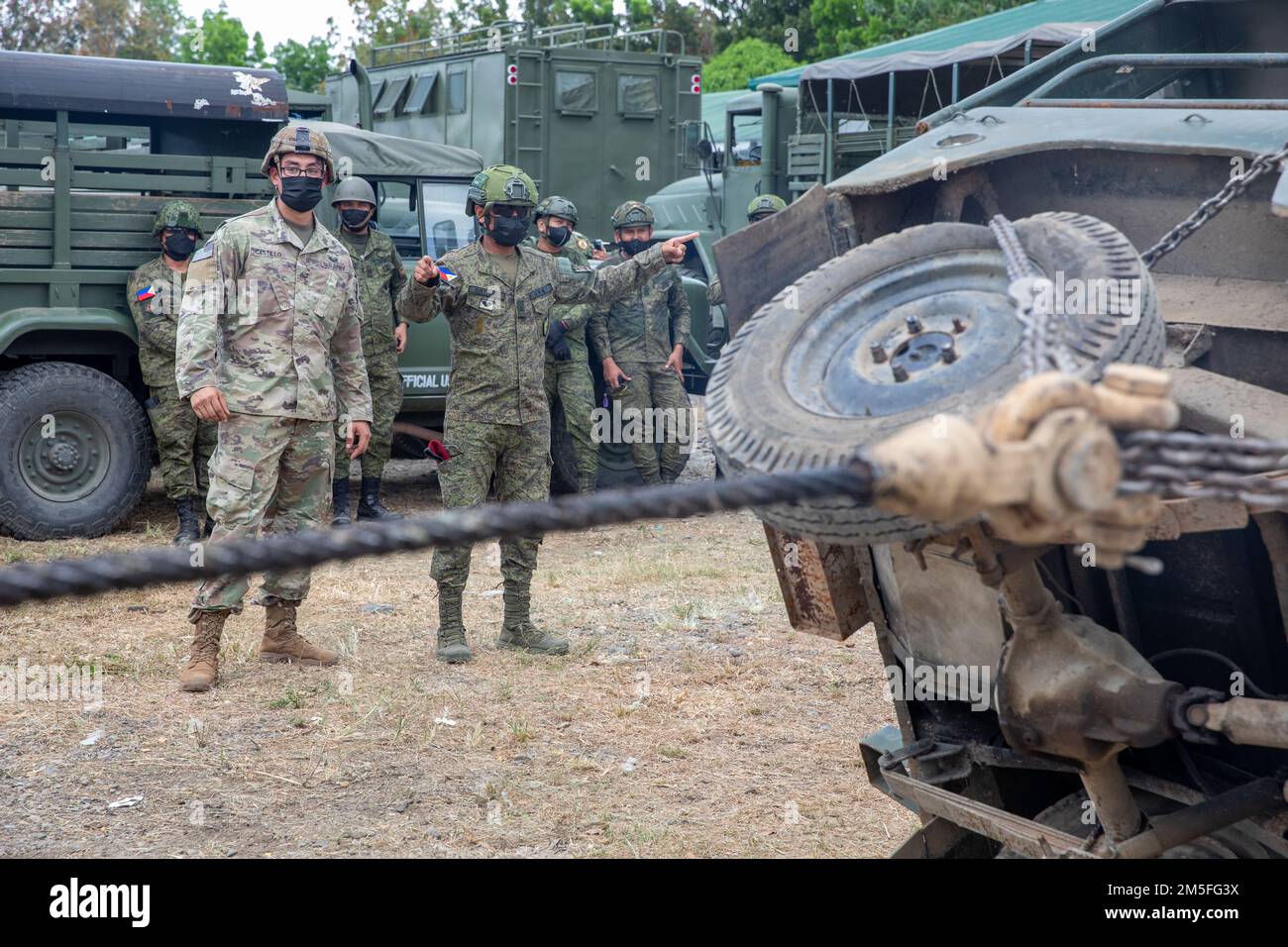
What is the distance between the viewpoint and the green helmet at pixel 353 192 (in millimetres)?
8453

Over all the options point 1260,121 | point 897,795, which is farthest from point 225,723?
point 1260,121

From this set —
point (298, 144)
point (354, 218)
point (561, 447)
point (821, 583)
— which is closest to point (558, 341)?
point (561, 447)

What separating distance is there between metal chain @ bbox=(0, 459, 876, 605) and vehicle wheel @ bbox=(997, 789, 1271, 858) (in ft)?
5.55

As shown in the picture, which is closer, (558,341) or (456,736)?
(456,736)

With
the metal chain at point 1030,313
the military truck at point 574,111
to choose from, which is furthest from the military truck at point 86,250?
the metal chain at point 1030,313

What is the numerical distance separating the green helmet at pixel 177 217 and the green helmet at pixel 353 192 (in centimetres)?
80

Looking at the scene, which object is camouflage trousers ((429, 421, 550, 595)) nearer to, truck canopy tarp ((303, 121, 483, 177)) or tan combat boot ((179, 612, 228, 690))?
tan combat boot ((179, 612, 228, 690))

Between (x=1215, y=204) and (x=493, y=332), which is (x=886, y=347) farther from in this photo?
(x=493, y=332)

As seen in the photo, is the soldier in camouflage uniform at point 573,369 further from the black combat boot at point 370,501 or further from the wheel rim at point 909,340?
the wheel rim at point 909,340

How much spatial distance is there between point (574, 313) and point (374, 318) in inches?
47.6

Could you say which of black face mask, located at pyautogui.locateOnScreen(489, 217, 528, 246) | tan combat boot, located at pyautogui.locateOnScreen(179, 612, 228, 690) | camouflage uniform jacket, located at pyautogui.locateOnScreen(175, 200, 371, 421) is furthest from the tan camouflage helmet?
tan combat boot, located at pyautogui.locateOnScreen(179, 612, 228, 690)

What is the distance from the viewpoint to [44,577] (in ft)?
3.94

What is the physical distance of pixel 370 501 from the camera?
29.3ft

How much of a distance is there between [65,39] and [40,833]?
2613 centimetres
